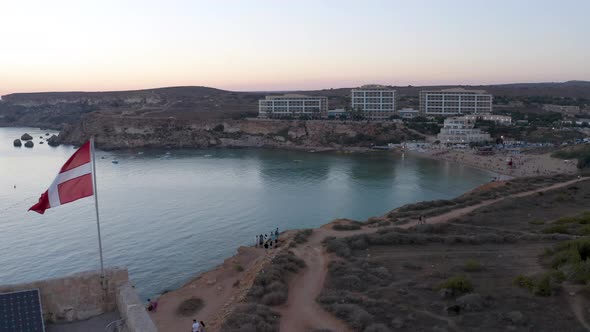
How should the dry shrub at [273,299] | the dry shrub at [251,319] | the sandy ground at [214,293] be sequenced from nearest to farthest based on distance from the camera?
the dry shrub at [251,319]
the dry shrub at [273,299]
the sandy ground at [214,293]

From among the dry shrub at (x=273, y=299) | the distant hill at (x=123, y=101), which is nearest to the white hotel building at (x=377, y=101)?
the distant hill at (x=123, y=101)

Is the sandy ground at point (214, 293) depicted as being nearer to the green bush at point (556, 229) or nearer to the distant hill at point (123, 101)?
the green bush at point (556, 229)

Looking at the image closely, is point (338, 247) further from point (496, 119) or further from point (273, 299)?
point (496, 119)

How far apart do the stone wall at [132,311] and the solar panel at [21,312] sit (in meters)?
1.07

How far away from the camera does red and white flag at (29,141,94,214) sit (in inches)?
313

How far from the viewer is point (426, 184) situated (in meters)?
45.3

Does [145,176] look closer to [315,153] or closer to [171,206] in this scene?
[171,206]

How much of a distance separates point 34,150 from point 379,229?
69.3 metres

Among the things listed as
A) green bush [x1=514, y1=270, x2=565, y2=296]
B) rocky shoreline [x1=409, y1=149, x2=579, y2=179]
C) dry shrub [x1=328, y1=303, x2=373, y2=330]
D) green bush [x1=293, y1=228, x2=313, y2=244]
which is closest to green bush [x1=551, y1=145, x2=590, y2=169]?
rocky shoreline [x1=409, y1=149, x2=579, y2=179]

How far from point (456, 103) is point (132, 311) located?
326 feet

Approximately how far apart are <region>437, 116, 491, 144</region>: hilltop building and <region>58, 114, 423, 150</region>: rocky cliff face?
17.3 feet

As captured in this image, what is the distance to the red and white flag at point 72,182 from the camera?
7945 millimetres

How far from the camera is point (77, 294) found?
7.42m

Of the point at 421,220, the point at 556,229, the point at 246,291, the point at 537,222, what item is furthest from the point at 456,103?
the point at 246,291
